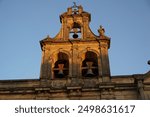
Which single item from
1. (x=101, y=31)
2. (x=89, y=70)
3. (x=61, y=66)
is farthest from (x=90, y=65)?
(x=101, y=31)

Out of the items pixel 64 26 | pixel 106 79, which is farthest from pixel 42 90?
pixel 64 26

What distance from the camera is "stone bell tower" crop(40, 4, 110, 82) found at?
63.7ft

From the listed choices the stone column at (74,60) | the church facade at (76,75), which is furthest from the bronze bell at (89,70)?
the stone column at (74,60)

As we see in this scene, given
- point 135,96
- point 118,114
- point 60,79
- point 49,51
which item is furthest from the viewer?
point 49,51

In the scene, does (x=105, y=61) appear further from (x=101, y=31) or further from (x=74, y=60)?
(x=101, y=31)

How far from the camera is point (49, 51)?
20.8 metres

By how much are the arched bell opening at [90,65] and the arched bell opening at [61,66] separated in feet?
3.55

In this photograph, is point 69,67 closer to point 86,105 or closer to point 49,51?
point 49,51

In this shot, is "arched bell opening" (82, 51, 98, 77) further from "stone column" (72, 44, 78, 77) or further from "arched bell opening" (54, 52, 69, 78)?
"arched bell opening" (54, 52, 69, 78)

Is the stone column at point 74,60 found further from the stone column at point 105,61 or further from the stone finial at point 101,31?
the stone finial at point 101,31

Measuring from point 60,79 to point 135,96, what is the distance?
4.35 meters

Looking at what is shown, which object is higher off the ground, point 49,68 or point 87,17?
point 87,17

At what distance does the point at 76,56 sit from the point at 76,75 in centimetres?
174

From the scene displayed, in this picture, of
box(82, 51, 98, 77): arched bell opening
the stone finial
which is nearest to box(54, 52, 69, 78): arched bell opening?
box(82, 51, 98, 77): arched bell opening
